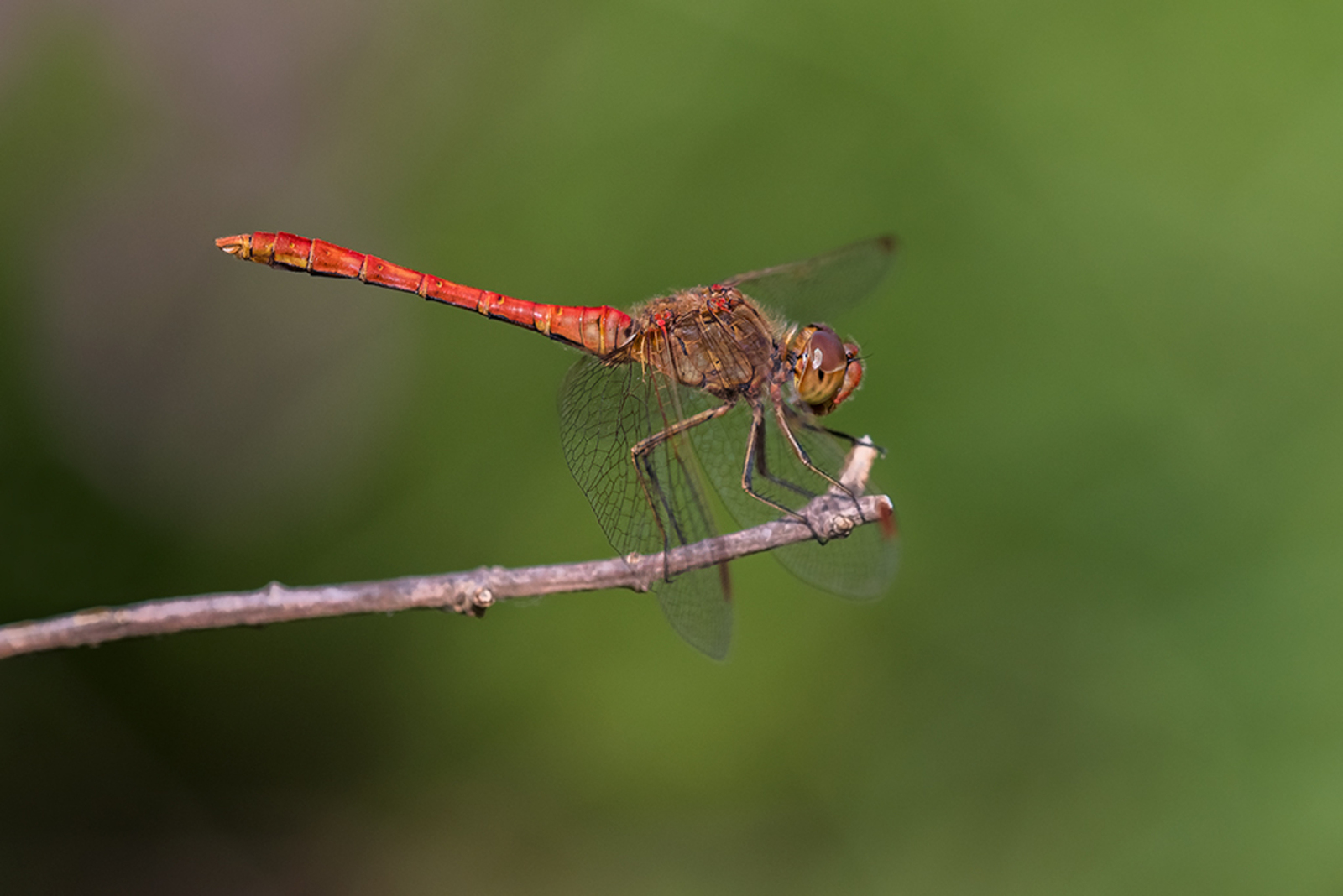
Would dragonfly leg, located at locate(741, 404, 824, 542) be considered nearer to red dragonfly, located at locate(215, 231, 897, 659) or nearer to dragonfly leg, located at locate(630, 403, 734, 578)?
red dragonfly, located at locate(215, 231, 897, 659)

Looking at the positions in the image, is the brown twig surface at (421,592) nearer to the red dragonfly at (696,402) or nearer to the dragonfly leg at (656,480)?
the dragonfly leg at (656,480)

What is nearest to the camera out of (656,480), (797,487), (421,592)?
(421,592)

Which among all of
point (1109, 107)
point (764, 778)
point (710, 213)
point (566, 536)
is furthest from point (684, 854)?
point (1109, 107)

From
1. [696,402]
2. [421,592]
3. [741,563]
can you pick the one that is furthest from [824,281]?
[421,592]

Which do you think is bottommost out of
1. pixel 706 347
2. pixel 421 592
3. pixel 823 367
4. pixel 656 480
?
pixel 421 592

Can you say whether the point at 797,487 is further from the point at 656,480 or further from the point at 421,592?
the point at 421,592

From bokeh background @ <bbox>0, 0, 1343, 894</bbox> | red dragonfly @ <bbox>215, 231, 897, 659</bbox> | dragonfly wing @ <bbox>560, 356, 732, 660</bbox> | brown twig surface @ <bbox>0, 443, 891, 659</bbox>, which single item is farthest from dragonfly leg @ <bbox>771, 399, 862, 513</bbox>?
bokeh background @ <bbox>0, 0, 1343, 894</bbox>
